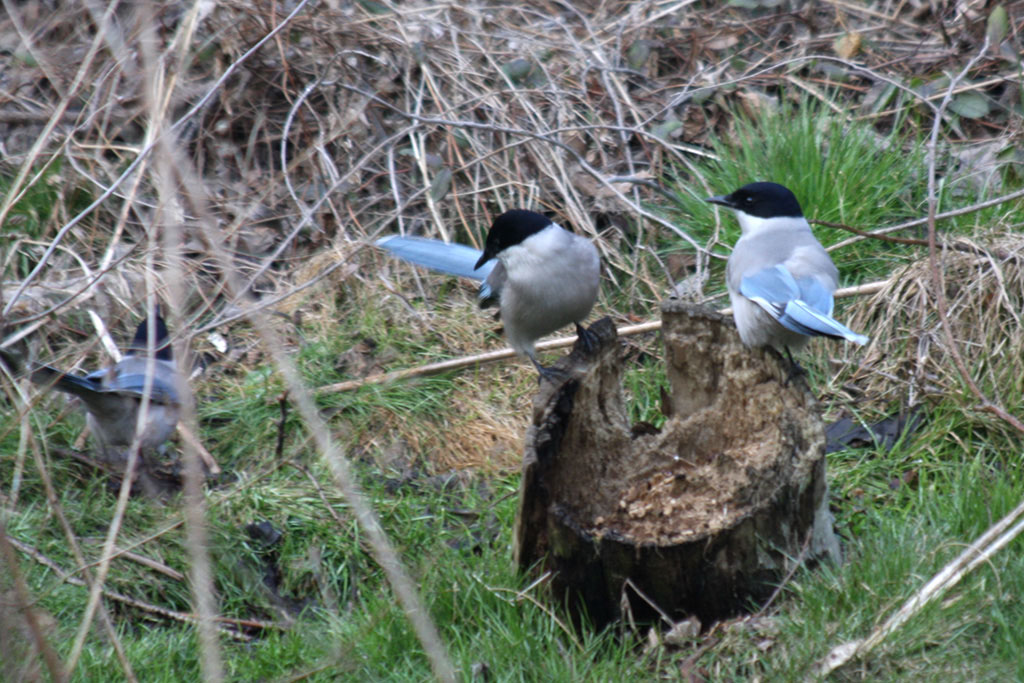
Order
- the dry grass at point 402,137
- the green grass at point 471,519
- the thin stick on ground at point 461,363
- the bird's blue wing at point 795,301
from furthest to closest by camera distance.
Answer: the dry grass at point 402,137 < the thin stick on ground at point 461,363 < the bird's blue wing at point 795,301 < the green grass at point 471,519

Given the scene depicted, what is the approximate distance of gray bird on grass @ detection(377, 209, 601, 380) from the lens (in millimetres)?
3826

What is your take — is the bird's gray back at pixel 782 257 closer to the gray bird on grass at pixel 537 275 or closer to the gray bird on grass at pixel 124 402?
the gray bird on grass at pixel 537 275

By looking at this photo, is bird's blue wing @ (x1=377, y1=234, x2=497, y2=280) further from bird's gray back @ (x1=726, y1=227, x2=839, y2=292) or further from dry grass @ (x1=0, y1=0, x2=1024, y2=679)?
bird's gray back @ (x1=726, y1=227, x2=839, y2=292)

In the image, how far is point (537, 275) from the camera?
12.5ft

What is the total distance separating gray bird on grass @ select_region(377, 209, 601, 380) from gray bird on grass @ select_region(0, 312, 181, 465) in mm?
1256

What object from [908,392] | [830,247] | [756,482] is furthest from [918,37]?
[756,482]

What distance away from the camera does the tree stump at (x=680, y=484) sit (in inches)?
113

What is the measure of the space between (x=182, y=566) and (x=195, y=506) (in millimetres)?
2140

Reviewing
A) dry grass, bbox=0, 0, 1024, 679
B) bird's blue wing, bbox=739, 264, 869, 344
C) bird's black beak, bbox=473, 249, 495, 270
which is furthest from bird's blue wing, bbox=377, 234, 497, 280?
bird's blue wing, bbox=739, 264, 869, 344

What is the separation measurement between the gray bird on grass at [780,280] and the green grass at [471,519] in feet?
2.03

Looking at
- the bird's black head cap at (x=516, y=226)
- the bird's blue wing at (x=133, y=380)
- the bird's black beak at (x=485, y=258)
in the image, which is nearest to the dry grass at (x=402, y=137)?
the bird's blue wing at (x=133, y=380)

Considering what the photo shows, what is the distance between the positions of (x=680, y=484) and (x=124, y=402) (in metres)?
2.14

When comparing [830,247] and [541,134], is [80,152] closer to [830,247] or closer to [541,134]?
[541,134]

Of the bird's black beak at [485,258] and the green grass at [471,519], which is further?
the bird's black beak at [485,258]
